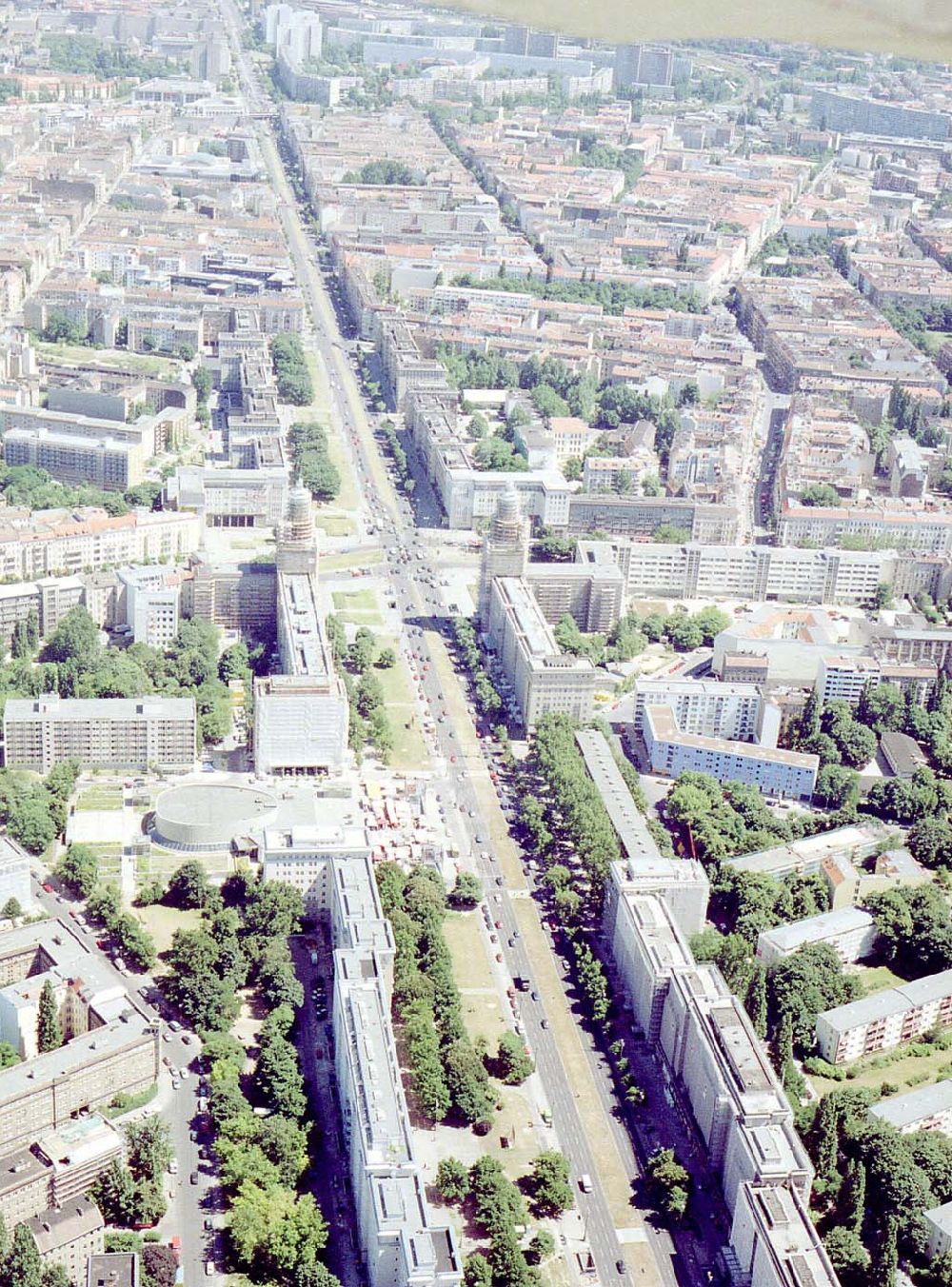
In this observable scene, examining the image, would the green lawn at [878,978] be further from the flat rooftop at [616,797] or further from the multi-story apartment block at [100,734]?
the multi-story apartment block at [100,734]

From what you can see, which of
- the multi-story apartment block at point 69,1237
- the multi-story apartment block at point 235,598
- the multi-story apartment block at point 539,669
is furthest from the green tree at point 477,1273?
the multi-story apartment block at point 235,598

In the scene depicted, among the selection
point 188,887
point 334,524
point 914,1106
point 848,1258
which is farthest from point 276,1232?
point 334,524

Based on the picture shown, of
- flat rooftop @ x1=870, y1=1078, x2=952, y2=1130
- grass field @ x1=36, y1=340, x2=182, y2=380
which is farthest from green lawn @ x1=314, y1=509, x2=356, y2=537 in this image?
flat rooftop @ x1=870, y1=1078, x2=952, y2=1130

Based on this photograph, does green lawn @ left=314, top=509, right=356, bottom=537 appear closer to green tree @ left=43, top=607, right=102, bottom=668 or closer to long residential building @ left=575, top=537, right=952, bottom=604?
long residential building @ left=575, top=537, right=952, bottom=604

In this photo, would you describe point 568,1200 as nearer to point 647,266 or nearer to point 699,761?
point 699,761

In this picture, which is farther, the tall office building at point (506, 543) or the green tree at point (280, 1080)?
the tall office building at point (506, 543)

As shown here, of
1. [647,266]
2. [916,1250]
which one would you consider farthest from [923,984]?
[647,266]

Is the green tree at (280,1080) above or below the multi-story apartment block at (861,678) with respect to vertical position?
below
